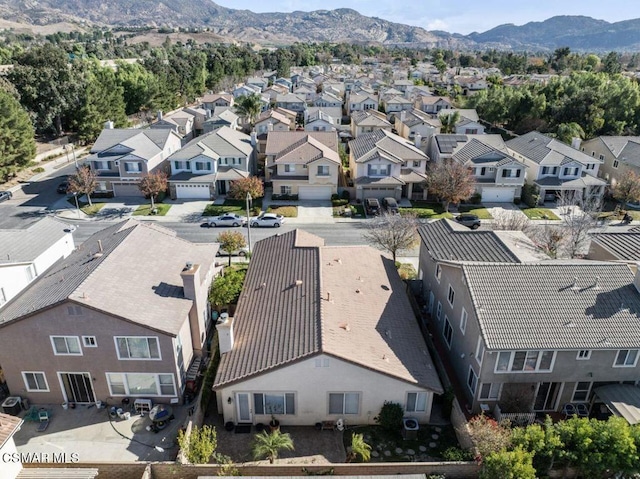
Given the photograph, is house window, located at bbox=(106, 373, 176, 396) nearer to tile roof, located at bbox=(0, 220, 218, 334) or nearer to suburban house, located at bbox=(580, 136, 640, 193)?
tile roof, located at bbox=(0, 220, 218, 334)

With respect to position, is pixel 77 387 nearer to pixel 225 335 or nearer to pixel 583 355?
pixel 225 335

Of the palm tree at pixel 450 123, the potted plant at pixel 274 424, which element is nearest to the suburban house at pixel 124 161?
the potted plant at pixel 274 424

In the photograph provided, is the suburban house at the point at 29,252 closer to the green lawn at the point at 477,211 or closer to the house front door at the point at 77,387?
the house front door at the point at 77,387


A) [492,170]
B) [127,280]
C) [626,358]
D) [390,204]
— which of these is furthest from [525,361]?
[492,170]

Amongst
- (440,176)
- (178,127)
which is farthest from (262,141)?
(440,176)

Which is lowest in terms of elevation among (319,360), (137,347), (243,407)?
(243,407)

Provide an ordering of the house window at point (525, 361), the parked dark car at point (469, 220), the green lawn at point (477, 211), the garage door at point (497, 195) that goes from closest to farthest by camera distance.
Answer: the house window at point (525, 361) < the parked dark car at point (469, 220) < the green lawn at point (477, 211) < the garage door at point (497, 195)
